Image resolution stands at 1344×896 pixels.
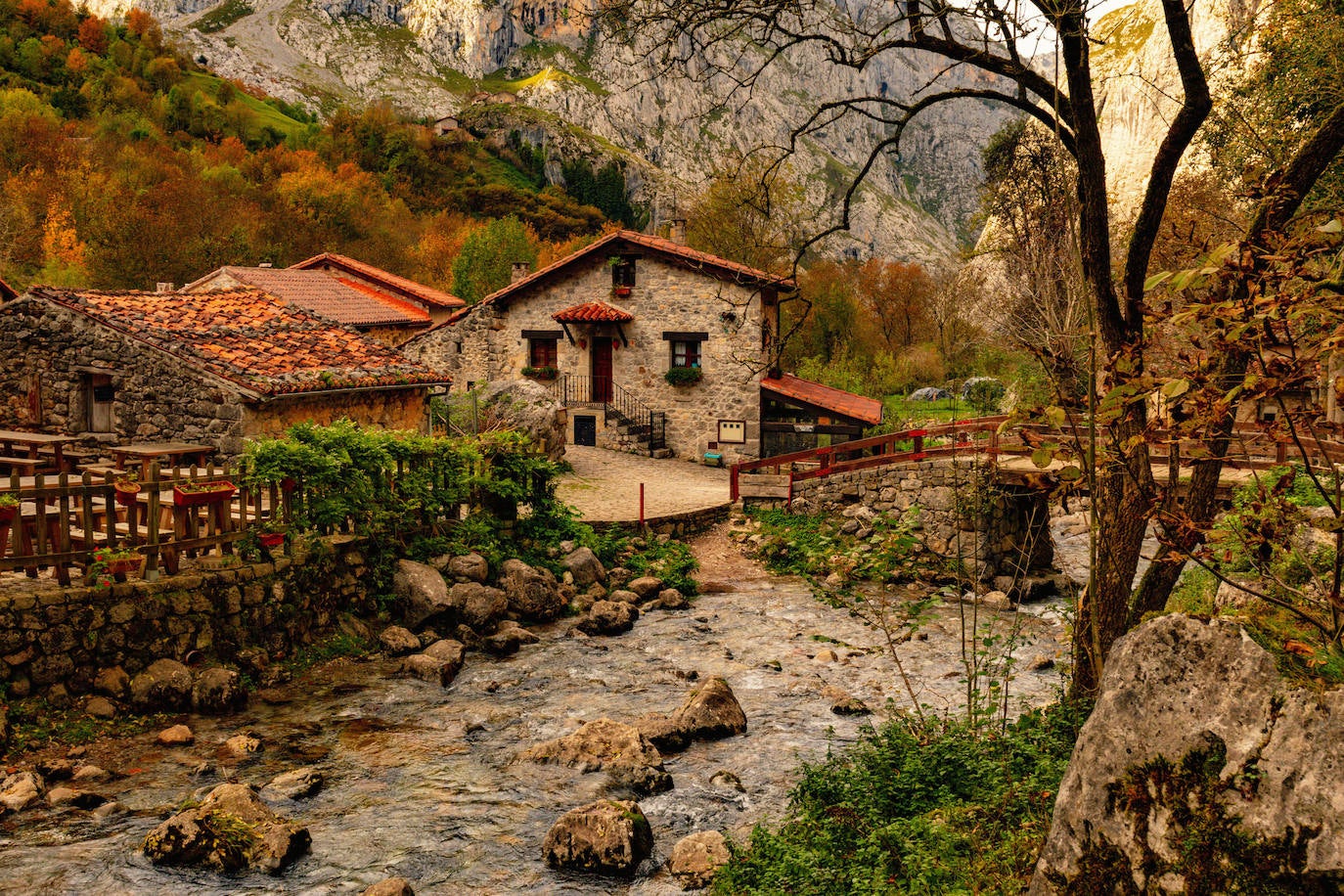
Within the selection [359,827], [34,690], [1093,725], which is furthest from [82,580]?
[1093,725]

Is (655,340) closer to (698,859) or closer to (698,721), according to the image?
(698,721)

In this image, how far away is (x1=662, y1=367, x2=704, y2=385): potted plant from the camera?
27078mm

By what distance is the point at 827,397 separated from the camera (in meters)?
26.2

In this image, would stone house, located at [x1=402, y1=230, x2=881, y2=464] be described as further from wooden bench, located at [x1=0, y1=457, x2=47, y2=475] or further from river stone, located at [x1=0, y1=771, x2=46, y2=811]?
river stone, located at [x1=0, y1=771, x2=46, y2=811]

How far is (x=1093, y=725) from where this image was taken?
14.0ft

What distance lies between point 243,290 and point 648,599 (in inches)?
414

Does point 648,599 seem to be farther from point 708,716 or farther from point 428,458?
point 708,716

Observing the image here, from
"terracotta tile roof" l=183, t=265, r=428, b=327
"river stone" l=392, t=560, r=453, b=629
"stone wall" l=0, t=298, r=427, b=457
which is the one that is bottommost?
"river stone" l=392, t=560, r=453, b=629

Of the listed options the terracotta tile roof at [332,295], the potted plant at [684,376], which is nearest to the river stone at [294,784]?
the potted plant at [684,376]

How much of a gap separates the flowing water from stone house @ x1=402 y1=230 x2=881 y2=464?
42.6 ft

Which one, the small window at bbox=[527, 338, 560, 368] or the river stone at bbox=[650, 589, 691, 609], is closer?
the river stone at bbox=[650, 589, 691, 609]

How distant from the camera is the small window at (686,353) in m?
27.4

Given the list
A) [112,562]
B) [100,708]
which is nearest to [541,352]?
[112,562]

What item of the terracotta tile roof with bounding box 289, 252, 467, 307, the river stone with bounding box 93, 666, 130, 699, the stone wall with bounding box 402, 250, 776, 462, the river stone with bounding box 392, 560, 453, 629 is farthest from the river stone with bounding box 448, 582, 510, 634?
the terracotta tile roof with bounding box 289, 252, 467, 307
